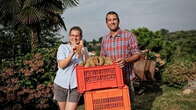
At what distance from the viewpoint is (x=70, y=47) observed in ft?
12.4

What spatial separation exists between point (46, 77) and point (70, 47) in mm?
3135

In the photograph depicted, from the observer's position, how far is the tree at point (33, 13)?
908 cm

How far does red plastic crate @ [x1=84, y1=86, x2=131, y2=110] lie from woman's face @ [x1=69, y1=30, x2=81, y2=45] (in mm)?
645

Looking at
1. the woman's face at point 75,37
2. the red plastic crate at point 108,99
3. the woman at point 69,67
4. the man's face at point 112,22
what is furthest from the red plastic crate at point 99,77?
the man's face at point 112,22

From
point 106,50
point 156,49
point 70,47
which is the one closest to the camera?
point 70,47

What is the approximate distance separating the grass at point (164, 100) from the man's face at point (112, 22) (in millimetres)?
3274

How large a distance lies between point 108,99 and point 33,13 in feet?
20.3

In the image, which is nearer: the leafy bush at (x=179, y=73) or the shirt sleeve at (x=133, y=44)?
the shirt sleeve at (x=133, y=44)

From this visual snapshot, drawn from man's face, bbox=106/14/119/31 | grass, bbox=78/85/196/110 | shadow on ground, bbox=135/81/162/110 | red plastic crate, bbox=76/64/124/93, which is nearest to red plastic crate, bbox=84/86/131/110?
red plastic crate, bbox=76/64/124/93

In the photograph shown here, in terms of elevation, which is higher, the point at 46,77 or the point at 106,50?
the point at 106,50

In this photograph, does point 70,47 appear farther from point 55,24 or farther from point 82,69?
point 55,24

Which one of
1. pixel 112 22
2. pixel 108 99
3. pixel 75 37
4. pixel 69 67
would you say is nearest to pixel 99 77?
pixel 108 99

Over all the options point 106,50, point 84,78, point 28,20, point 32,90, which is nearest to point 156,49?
point 28,20

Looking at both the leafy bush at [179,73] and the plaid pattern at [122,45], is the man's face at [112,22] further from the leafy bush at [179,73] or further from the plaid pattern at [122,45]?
the leafy bush at [179,73]
